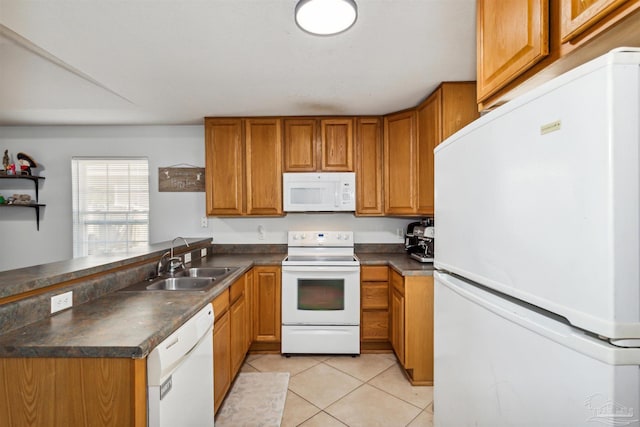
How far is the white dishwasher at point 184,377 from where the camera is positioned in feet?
3.34

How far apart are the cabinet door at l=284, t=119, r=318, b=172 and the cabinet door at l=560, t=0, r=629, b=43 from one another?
2324 millimetres

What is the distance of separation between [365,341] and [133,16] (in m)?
2.92

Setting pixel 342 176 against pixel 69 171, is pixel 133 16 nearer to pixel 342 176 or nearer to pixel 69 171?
pixel 342 176

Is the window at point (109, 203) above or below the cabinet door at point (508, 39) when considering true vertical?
below

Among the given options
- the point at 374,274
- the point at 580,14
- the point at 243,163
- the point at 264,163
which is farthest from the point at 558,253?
the point at 243,163

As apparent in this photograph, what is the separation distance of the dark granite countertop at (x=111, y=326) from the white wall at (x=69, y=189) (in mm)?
1618

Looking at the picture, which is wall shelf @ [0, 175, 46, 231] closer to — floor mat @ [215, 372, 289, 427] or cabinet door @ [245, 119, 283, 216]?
cabinet door @ [245, 119, 283, 216]

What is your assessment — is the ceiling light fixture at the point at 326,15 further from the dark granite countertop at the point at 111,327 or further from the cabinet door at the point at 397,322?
the cabinet door at the point at 397,322

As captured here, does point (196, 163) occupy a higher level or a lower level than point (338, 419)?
higher

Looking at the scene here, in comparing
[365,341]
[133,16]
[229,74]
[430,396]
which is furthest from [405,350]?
[133,16]

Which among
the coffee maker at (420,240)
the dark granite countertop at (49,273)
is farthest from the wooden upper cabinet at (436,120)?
the dark granite countertop at (49,273)

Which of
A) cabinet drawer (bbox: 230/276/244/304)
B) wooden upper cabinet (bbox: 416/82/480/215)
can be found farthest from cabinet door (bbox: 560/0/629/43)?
cabinet drawer (bbox: 230/276/244/304)

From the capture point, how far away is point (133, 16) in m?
1.45

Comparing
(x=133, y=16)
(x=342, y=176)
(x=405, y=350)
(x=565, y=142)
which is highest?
(x=133, y=16)
